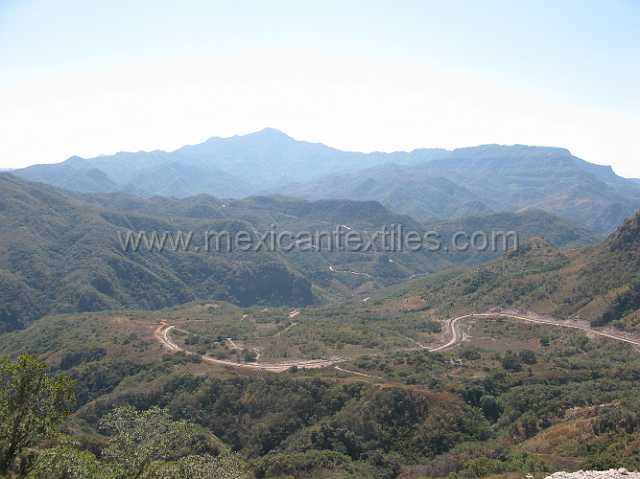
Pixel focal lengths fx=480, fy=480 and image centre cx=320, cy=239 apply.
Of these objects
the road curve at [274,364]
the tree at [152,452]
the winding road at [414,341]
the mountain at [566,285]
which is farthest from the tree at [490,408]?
the mountain at [566,285]

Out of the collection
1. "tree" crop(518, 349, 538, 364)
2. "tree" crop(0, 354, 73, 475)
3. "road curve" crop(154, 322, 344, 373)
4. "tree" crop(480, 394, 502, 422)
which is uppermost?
"tree" crop(0, 354, 73, 475)

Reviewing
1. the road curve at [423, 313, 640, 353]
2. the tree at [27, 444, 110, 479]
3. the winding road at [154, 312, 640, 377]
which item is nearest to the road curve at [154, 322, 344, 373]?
the winding road at [154, 312, 640, 377]

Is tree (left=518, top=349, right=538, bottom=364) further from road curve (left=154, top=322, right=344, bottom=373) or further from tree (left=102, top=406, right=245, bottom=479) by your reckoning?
tree (left=102, top=406, right=245, bottom=479)

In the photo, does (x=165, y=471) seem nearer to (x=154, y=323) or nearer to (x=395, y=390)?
(x=395, y=390)

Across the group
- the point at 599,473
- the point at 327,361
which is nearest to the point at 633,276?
the point at 327,361

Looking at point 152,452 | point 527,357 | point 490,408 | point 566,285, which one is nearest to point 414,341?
point 527,357

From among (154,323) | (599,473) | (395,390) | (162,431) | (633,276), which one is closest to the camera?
(599,473)

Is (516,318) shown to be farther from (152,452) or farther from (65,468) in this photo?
(65,468)
